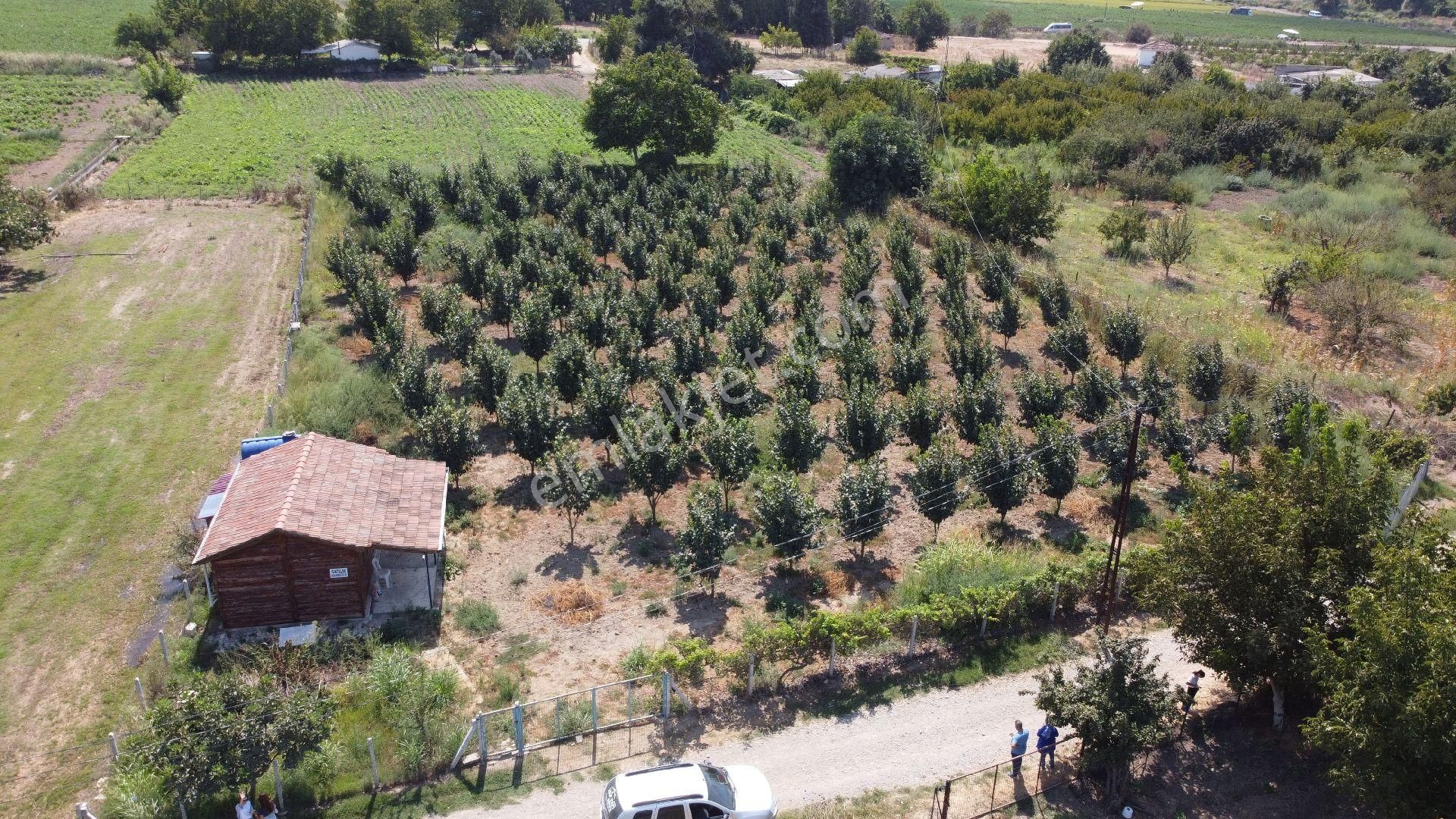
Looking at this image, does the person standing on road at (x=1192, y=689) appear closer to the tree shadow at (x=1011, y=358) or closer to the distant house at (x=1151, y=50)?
the tree shadow at (x=1011, y=358)

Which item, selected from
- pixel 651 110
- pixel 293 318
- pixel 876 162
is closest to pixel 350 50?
pixel 651 110

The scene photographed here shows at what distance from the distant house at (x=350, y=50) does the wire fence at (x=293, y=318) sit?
1758 inches

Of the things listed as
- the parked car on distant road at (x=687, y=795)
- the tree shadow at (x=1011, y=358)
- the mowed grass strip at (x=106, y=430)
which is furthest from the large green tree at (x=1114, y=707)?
the tree shadow at (x=1011, y=358)

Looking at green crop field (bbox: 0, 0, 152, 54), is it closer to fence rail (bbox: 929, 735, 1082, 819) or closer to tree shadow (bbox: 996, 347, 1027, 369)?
tree shadow (bbox: 996, 347, 1027, 369)

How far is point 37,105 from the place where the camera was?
7206cm

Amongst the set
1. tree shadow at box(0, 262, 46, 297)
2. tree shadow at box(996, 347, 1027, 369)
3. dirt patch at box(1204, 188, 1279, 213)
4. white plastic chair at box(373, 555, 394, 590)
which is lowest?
white plastic chair at box(373, 555, 394, 590)

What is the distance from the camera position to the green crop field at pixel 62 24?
93.8 metres

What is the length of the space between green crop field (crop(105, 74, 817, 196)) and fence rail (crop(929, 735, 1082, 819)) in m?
55.6

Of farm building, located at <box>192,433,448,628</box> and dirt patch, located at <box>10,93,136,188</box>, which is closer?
farm building, located at <box>192,433,448,628</box>

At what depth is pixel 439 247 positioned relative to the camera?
47469 millimetres

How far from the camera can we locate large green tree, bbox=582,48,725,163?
61531mm

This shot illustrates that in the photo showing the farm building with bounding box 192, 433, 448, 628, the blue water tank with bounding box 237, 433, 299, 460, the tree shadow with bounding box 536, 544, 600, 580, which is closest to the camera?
the farm building with bounding box 192, 433, 448, 628

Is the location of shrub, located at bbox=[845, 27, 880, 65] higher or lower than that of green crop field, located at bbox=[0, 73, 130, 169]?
higher

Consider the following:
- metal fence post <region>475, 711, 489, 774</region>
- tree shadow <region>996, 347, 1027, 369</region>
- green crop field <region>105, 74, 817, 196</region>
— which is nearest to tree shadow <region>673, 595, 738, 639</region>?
metal fence post <region>475, 711, 489, 774</region>
